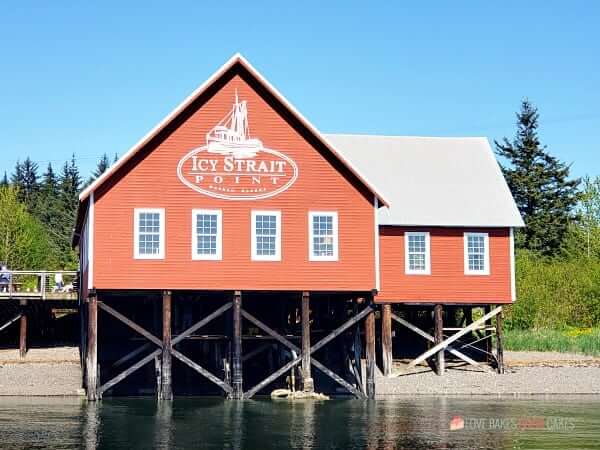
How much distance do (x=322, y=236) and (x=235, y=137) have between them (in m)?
4.68

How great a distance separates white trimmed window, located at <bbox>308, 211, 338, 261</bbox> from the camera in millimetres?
37906

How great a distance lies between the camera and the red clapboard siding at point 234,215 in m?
36.4

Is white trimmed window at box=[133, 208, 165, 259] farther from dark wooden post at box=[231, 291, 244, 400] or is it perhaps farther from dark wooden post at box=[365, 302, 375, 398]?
dark wooden post at box=[365, 302, 375, 398]

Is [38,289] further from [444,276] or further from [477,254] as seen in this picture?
[477,254]

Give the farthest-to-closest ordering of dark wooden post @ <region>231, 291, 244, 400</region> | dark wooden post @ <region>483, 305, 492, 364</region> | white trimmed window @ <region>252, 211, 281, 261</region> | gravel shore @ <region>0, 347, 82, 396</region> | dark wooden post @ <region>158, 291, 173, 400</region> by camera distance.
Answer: dark wooden post @ <region>483, 305, 492, 364</region> → gravel shore @ <region>0, 347, 82, 396</region> → white trimmed window @ <region>252, 211, 281, 261</region> → dark wooden post @ <region>231, 291, 244, 400</region> → dark wooden post @ <region>158, 291, 173, 400</region>

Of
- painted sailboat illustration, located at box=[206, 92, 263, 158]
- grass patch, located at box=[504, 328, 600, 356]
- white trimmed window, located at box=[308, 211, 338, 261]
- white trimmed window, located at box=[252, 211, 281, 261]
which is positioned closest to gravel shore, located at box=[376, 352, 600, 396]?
grass patch, located at box=[504, 328, 600, 356]

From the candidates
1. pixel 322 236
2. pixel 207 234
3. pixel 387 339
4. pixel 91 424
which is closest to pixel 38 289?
pixel 207 234

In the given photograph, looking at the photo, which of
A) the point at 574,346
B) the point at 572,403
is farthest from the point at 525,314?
the point at 572,403

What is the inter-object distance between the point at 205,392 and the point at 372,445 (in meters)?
15.9

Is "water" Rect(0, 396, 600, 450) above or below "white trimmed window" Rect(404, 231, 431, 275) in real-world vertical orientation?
below

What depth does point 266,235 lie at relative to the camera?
37.6 m

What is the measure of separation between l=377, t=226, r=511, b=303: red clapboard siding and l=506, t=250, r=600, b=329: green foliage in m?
10.1

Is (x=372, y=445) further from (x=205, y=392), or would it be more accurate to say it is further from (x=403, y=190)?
(x=403, y=190)

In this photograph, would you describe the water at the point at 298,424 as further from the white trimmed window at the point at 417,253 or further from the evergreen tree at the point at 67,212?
the evergreen tree at the point at 67,212
